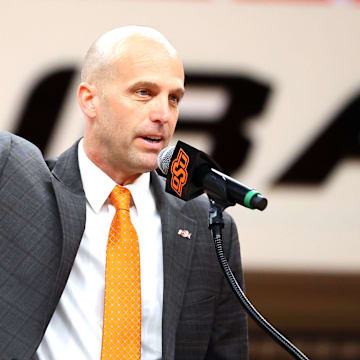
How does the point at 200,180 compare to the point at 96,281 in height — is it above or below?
above

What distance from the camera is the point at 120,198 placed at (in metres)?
1.68

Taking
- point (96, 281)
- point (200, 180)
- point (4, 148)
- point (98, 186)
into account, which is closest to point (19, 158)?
point (4, 148)

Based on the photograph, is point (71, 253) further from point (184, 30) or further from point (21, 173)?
point (184, 30)

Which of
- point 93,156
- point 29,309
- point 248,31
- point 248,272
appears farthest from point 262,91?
point 29,309

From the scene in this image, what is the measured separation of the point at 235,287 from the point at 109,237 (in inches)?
17.0

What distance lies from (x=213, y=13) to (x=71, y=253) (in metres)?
2.76

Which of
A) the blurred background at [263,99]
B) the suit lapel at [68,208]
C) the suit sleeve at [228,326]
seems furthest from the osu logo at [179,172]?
the blurred background at [263,99]

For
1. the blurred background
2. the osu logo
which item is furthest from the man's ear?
the blurred background

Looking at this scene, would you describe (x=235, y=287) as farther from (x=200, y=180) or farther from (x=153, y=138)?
(x=153, y=138)

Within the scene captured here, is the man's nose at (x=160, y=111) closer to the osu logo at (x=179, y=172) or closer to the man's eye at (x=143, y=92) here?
the man's eye at (x=143, y=92)

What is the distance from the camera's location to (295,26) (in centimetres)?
416

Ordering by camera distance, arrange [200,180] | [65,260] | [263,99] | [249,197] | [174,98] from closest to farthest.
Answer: [249,197] → [200,180] → [65,260] → [174,98] → [263,99]

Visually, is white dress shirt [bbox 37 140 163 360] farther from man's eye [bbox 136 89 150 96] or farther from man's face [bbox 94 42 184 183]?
man's eye [bbox 136 89 150 96]

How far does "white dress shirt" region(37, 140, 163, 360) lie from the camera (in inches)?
61.4
